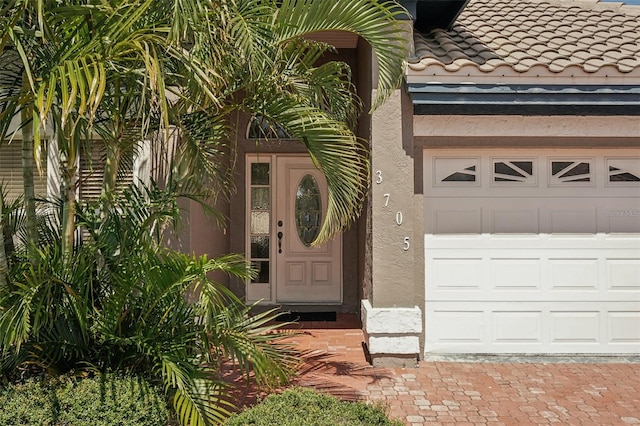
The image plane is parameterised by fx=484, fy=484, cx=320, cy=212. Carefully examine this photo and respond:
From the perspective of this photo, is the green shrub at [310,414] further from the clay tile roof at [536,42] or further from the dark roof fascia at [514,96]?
the clay tile roof at [536,42]

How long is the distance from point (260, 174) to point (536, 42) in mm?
4776

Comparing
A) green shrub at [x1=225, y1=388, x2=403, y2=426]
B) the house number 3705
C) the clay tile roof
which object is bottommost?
green shrub at [x1=225, y1=388, x2=403, y2=426]

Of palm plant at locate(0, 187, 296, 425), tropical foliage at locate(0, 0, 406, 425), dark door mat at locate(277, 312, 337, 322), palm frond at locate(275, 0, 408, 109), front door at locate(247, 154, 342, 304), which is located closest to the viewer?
tropical foliage at locate(0, 0, 406, 425)

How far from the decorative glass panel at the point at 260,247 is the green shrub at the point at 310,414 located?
5.30 meters

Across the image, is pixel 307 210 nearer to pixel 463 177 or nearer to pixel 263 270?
pixel 263 270

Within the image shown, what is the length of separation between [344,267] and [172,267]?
519 centimetres

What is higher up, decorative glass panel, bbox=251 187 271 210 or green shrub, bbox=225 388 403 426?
decorative glass panel, bbox=251 187 271 210

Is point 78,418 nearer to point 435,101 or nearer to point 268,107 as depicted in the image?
point 268,107

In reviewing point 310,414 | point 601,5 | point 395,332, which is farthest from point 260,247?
A: point 601,5

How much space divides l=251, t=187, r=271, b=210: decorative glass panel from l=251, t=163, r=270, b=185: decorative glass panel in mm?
124

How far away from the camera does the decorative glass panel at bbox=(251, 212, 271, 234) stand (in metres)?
8.60

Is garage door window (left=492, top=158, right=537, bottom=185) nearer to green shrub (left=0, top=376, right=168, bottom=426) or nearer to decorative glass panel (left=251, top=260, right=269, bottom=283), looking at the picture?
decorative glass panel (left=251, top=260, right=269, bottom=283)

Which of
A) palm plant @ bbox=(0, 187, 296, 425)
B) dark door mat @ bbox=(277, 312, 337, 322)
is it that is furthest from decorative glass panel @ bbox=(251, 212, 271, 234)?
palm plant @ bbox=(0, 187, 296, 425)

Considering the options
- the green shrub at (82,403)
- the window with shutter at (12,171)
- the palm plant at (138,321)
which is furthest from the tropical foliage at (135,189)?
the window with shutter at (12,171)
